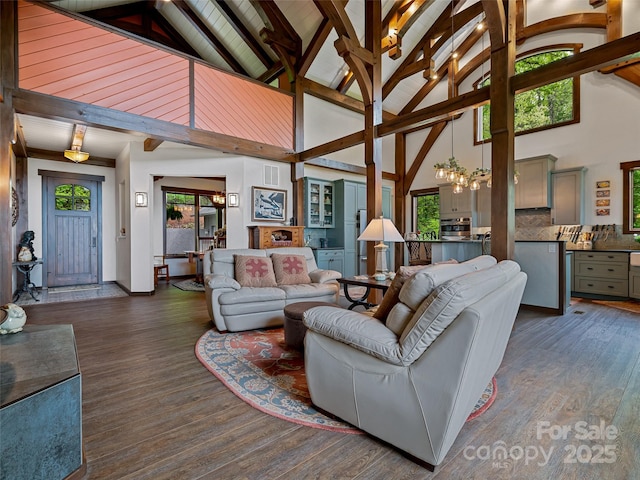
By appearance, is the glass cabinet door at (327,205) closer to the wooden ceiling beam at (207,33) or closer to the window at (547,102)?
the wooden ceiling beam at (207,33)

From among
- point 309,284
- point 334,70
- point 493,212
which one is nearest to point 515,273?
point 493,212

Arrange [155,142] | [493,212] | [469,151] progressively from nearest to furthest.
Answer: [493,212], [155,142], [469,151]

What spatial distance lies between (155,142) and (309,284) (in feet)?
12.7

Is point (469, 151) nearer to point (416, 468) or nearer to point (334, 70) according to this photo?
point (334, 70)

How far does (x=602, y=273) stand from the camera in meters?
5.48

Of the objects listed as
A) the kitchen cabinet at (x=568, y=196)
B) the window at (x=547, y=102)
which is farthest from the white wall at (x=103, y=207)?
the kitchen cabinet at (x=568, y=196)

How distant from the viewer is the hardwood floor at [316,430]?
4.91 feet

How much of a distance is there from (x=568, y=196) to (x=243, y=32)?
7346 mm

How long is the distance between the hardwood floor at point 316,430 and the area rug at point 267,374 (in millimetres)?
69

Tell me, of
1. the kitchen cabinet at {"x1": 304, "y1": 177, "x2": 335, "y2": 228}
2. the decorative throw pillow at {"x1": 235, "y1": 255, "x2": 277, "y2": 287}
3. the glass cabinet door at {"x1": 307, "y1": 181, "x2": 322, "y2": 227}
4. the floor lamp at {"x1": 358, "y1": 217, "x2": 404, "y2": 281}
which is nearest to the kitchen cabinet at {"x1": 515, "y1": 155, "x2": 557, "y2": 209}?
the kitchen cabinet at {"x1": 304, "y1": 177, "x2": 335, "y2": 228}

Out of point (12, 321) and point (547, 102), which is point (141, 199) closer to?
point (12, 321)

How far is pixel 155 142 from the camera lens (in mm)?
5520

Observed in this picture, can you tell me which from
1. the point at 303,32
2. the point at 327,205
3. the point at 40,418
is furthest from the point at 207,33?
the point at 40,418

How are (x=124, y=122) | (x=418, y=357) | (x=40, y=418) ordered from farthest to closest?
(x=124, y=122) < (x=418, y=357) < (x=40, y=418)
